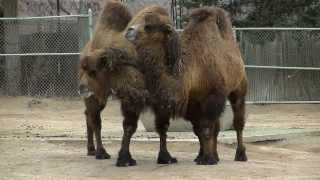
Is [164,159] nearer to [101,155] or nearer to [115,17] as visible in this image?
[101,155]

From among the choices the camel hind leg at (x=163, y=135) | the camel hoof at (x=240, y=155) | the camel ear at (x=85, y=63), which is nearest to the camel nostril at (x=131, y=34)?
the camel ear at (x=85, y=63)

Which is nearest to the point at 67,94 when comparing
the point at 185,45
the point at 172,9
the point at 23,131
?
the point at 172,9

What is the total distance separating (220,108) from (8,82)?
14.1 metres

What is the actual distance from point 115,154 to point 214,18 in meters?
2.65

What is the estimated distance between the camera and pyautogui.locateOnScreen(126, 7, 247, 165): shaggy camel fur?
30.6ft

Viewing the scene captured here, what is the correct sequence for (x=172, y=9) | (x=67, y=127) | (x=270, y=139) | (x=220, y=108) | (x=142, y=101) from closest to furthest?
(x=142, y=101) < (x=220, y=108) < (x=270, y=139) < (x=67, y=127) < (x=172, y=9)

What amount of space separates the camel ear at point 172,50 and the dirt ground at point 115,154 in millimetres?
1386

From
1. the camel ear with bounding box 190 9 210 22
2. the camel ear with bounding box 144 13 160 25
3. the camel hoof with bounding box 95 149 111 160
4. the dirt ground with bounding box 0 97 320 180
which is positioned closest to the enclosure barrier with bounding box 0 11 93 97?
the dirt ground with bounding box 0 97 320 180

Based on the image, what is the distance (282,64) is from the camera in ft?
68.9

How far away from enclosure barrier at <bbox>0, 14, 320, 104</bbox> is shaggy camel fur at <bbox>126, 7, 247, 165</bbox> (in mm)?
9041

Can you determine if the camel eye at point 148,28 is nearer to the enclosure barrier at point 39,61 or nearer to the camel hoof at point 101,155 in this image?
the camel hoof at point 101,155

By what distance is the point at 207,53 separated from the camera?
10.0 meters

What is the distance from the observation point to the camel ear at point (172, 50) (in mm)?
9367

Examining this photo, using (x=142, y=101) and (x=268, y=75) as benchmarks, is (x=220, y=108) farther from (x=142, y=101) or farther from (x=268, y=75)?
(x=268, y=75)
